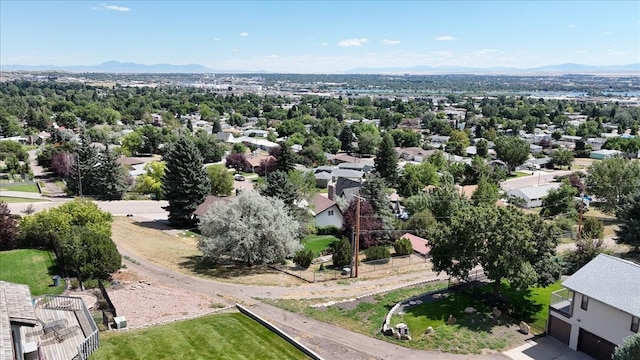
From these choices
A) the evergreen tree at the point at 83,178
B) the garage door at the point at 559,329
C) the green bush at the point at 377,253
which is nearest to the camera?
the garage door at the point at 559,329

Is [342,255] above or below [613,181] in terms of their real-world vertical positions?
below

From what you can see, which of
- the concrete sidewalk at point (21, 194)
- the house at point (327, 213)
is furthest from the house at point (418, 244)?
the concrete sidewalk at point (21, 194)

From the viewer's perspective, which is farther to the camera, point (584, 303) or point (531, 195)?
point (531, 195)

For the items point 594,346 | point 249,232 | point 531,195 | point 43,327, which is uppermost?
point 43,327

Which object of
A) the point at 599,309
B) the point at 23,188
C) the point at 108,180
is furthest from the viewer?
the point at 23,188

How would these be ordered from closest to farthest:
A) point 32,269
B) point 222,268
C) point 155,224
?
1. point 32,269
2. point 222,268
3. point 155,224

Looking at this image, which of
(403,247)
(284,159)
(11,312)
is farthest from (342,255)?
(284,159)

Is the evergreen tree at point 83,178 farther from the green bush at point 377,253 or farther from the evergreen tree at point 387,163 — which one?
the green bush at point 377,253

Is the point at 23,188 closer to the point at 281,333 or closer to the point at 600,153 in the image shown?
the point at 281,333
